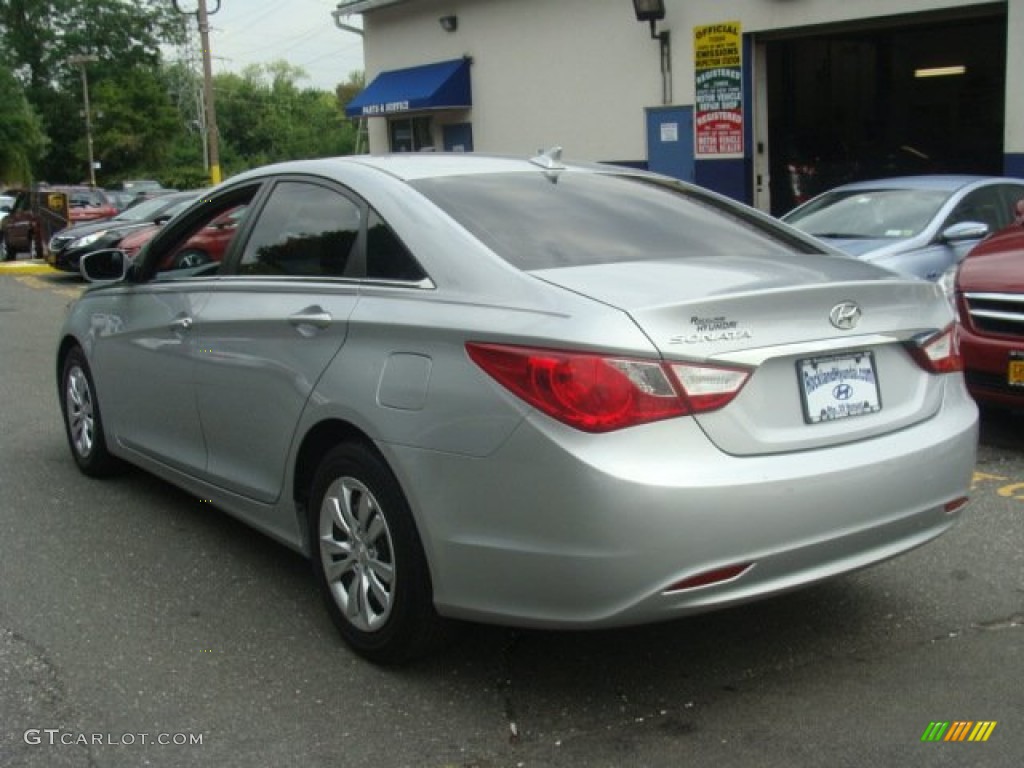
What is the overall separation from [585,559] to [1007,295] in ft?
13.2

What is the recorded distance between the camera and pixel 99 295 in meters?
5.77

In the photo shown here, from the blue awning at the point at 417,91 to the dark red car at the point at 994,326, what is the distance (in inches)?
598

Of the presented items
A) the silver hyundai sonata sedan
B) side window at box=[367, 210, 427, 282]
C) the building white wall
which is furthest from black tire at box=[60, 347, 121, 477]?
the building white wall

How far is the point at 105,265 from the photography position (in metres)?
5.70

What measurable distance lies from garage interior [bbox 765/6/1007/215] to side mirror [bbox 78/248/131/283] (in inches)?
547

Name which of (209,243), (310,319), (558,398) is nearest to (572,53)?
(209,243)

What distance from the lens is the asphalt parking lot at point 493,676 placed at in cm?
320

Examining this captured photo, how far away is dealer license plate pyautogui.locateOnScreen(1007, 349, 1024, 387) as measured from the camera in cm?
600

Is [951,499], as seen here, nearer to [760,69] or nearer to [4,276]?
[760,69]

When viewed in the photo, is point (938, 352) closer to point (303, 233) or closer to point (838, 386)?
point (838, 386)

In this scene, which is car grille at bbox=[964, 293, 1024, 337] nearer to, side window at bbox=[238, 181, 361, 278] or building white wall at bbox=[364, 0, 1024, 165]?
side window at bbox=[238, 181, 361, 278]

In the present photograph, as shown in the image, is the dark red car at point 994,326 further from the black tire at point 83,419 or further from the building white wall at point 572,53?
the building white wall at point 572,53

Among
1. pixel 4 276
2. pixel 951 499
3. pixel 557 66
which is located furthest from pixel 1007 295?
pixel 4 276

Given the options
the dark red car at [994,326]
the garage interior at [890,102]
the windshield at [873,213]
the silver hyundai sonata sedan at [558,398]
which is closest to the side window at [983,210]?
the windshield at [873,213]
